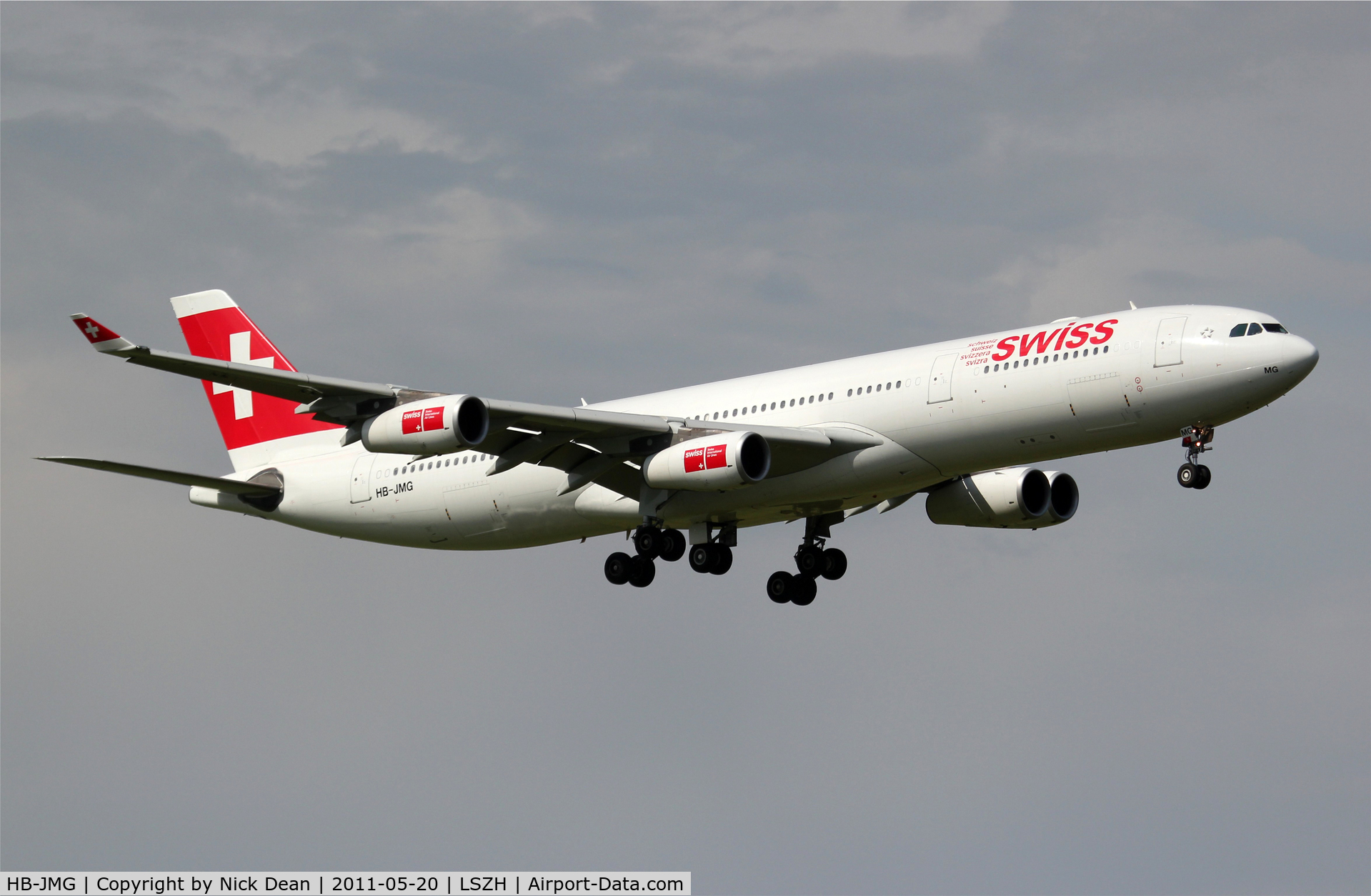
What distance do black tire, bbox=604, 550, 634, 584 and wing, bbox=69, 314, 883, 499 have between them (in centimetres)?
210

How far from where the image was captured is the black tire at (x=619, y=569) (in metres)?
44.6

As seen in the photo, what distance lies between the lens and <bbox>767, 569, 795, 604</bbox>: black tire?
47375 mm

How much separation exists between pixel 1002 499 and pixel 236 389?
22.4 m

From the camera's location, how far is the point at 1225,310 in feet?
124

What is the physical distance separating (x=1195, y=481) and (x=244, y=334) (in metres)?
29.0

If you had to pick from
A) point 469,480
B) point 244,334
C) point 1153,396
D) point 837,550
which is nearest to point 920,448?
point 1153,396

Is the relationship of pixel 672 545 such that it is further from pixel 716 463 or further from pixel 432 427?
pixel 432 427

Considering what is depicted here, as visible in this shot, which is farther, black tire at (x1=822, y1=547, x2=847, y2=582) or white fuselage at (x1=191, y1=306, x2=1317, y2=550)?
black tire at (x1=822, y1=547, x2=847, y2=582)

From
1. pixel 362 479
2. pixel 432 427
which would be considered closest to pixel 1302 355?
pixel 432 427

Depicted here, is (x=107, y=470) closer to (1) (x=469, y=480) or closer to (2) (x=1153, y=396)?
(1) (x=469, y=480)

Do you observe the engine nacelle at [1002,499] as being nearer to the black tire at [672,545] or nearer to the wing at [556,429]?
the wing at [556,429]

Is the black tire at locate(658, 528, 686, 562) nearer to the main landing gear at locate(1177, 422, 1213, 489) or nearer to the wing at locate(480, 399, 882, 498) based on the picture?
the wing at locate(480, 399, 882, 498)

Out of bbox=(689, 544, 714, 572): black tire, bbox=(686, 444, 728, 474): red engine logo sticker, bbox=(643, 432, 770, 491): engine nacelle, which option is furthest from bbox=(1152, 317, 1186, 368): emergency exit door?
bbox=(689, 544, 714, 572): black tire

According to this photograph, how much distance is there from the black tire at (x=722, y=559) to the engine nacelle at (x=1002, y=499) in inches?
218
